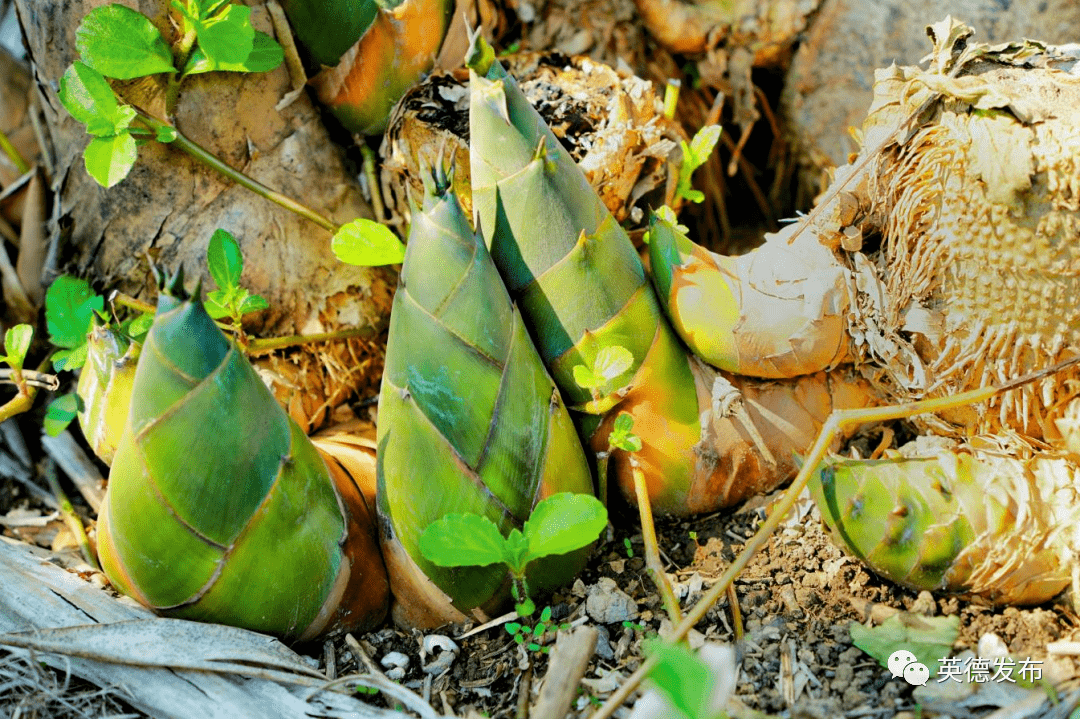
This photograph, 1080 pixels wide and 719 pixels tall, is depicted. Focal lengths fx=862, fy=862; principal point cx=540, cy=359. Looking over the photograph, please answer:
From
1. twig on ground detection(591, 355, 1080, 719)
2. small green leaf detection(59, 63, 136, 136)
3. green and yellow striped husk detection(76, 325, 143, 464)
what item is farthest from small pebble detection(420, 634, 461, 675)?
small green leaf detection(59, 63, 136, 136)

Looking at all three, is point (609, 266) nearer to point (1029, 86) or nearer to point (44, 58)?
point (1029, 86)

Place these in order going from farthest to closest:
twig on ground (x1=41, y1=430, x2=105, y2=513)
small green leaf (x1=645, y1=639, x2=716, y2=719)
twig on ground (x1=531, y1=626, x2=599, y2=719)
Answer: twig on ground (x1=41, y1=430, x2=105, y2=513)
twig on ground (x1=531, y1=626, x2=599, y2=719)
small green leaf (x1=645, y1=639, x2=716, y2=719)

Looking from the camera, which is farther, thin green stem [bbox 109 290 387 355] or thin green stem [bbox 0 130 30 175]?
thin green stem [bbox 0 130 30 175]

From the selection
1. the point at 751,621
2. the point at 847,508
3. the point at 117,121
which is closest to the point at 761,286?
the point at 847,508

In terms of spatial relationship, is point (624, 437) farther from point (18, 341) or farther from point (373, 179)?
point (18, 341)

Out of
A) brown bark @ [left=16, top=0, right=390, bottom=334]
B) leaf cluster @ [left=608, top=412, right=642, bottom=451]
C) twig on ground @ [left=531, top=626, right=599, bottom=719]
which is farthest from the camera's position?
brown bark @ [left=16, top=0, right=390, bottom=334]

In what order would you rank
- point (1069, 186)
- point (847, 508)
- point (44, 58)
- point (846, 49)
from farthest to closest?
1. point (846, 49)
2. point (44, 58)
3. point (847, 508)
4. point (1069, 186)

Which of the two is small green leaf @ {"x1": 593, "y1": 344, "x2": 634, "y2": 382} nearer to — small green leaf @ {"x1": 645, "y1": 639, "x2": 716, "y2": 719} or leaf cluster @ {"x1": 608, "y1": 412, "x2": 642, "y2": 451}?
leaf cluster @ {"x1": 608, "y1": 412, "x2": 642, "y2": 451}
